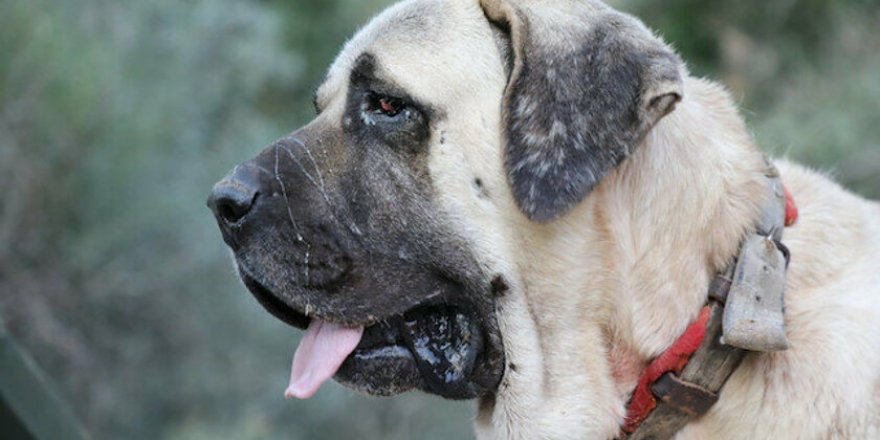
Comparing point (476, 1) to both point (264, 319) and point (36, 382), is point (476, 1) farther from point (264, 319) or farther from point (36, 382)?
point (264, 319)

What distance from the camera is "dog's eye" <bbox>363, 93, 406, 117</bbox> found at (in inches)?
126

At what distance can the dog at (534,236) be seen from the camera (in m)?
3.06

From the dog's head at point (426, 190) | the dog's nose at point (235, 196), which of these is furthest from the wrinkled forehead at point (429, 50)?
the dog's nose at point (235, 196)

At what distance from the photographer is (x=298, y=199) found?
10.5 feet

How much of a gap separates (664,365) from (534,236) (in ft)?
1.44

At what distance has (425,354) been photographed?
328 centimetres

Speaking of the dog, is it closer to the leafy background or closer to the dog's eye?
the dog's eye

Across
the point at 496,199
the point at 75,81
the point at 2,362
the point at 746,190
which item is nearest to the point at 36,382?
the point at 2,362

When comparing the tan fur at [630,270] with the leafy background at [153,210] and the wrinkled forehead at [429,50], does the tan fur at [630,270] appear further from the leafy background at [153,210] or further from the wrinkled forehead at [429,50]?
the leafy background at [153,210]

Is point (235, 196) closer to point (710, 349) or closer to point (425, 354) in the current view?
point (425, 354)

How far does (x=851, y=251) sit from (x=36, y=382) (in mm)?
2050

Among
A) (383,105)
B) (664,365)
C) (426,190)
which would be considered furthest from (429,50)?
(664,365)

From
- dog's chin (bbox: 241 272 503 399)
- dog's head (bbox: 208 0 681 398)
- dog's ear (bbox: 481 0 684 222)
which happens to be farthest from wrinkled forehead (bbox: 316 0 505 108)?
dog's chin (bbox: 241 272 503 399)

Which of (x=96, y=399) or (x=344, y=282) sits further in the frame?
(x=96, y=399)
